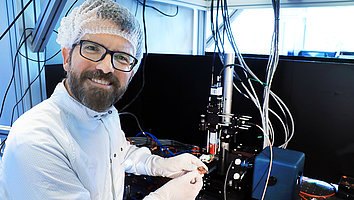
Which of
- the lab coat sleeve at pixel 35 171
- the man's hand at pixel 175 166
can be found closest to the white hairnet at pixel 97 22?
the lab coat sleeve at pixel 35 171

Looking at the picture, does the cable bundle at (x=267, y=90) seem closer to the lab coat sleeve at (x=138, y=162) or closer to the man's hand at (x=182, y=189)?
the man's hand at (x=182, y=189)

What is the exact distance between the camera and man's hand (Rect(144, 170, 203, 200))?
1.03 metres

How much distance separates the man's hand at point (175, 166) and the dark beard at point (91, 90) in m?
0.46

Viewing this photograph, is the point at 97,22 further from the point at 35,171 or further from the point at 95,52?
the point at 35,171

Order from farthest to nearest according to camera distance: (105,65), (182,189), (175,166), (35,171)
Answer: (175,166) → (182,189) → (105,65) → (35,171)

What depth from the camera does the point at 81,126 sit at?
35.6 inches

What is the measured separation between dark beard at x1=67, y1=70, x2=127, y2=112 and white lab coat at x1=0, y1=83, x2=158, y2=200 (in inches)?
1.1

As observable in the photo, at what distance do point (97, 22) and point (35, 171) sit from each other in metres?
0.49

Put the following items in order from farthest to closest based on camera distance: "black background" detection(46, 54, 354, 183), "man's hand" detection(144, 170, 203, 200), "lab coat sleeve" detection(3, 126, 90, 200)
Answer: "black background" detection(46, 54, 354, 183) < "man's hand" detection(144, 170, 203, 200) < "lab coat sleeve" detection(3, 126, 90, 200)

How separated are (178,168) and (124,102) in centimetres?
67

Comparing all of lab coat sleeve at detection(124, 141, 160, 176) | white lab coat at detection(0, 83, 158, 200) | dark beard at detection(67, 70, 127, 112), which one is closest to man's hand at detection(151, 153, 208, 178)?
lab coat sleeve at detection(124, 141, 160, 176)

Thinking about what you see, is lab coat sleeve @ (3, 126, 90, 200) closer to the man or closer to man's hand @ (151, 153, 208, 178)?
the man

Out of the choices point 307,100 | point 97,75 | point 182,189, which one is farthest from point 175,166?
point 307,100

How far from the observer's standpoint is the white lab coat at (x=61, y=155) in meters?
0.71
